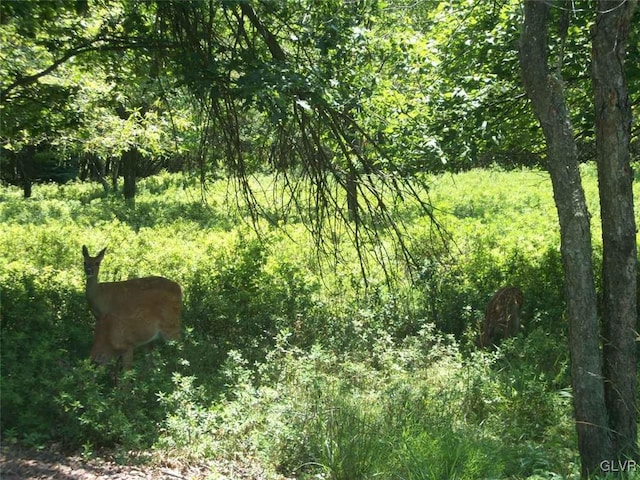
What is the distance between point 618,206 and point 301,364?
140 inches

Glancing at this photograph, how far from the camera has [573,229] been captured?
4.83 meters

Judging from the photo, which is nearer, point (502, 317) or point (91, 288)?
point (91, 288)

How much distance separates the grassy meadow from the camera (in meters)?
5.09

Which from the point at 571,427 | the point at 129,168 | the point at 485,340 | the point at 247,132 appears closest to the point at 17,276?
the point at 247,132

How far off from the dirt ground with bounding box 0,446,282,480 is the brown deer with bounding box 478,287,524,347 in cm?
462

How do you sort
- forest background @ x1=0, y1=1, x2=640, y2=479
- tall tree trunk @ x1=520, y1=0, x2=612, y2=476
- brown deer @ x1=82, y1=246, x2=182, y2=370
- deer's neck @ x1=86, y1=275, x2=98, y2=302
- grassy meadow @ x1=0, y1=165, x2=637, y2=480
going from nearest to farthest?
1. tall tree trunk @ x1=520, y1=0, x2=612, y2=476
2. grassy meadow @ x1=0, y1=165, x2=637, y2=480
3. forest background @ x1=0, y1=1, x2=640, y2=479
4. brown deer @ x1=82, y1=246, x2=182, y2=370
5. deer's neck @ x1=86, y1=275, x2=98, y2=302

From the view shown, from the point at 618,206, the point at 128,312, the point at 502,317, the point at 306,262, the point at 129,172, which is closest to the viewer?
the point at 618,206

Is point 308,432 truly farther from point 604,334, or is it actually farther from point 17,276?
point 17,276

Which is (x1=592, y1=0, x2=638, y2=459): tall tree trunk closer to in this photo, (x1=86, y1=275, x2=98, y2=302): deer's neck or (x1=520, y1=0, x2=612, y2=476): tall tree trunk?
(x1=520, y1=0, x2=612, y2=476): tall tree trunk

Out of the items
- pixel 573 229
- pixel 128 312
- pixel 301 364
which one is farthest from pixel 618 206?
pixel 128 312

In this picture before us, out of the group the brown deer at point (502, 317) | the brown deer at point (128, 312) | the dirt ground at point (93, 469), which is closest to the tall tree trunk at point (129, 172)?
the brown deer at point (128, 312)

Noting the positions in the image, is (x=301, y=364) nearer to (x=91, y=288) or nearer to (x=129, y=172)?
(x=91, y=288)

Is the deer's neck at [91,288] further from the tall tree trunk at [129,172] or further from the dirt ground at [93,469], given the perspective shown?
the tall tree trunk at [129,172]

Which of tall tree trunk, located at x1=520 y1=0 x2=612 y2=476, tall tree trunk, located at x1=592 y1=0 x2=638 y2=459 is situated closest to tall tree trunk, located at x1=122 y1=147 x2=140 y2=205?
tall tree trunk, located at x1=520 y1=0 x2=612 y2=476
